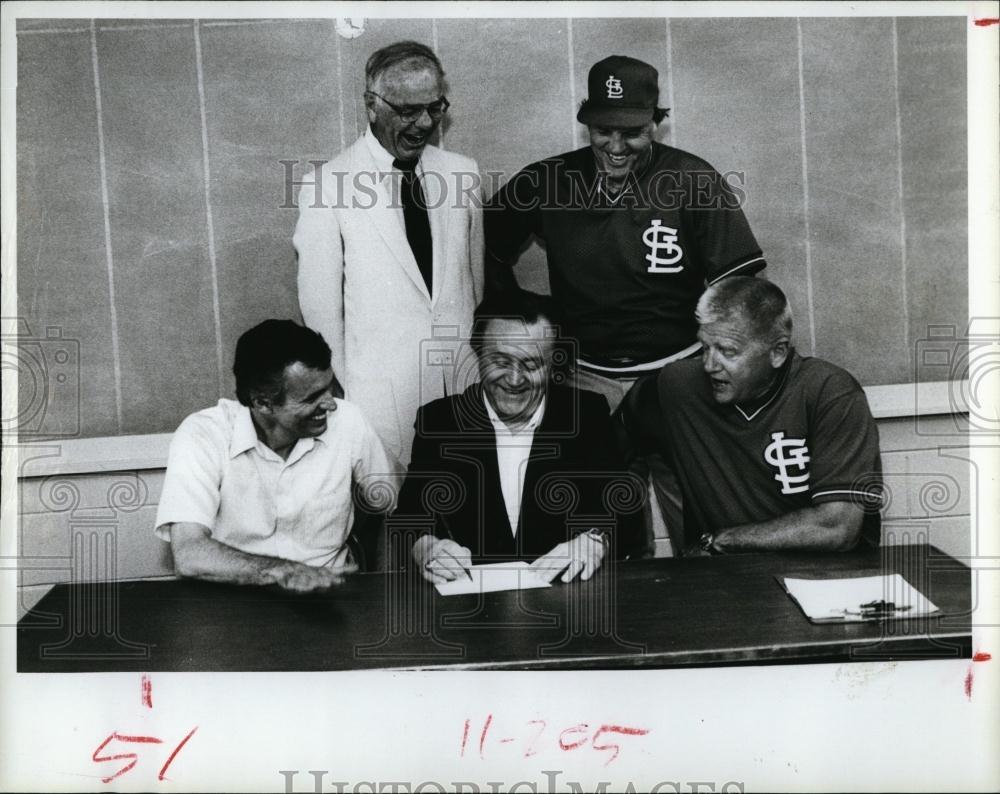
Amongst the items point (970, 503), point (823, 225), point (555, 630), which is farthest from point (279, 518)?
point (970, 503)

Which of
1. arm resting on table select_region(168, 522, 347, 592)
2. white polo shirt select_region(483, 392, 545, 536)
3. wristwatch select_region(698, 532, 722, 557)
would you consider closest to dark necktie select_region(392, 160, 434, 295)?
white polo shirt select_region(483, 392, 545, 536)

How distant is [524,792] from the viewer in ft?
9.74

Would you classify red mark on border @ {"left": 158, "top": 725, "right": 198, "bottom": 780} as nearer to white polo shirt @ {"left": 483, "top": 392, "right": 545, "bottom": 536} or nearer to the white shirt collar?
white polo shirt @ {"left": 483, "top": 392, "right": 545, "bottom": 536}

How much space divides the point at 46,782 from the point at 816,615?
1.99 metres

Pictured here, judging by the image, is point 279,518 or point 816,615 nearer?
point 816,615

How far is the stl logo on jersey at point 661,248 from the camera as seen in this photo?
3121 millimetres

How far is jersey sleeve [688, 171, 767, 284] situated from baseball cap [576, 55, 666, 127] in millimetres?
235

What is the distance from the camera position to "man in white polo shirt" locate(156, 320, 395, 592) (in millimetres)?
3037

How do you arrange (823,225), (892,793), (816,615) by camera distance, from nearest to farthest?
1. (816,615)
2. (892,793)
3. (823,225)

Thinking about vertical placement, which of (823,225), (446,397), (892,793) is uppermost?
(823,225)

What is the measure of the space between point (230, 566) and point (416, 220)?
103 cm

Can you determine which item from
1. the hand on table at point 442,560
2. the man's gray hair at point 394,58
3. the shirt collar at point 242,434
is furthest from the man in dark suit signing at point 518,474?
the man's gray hair at point 394,58

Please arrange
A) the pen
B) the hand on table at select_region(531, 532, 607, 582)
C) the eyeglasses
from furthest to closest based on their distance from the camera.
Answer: the eyeglasses → the hand on table at select_region(531, 532, 607, 582) → the pen

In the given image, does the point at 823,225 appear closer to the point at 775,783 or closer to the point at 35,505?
the point at 775,783
